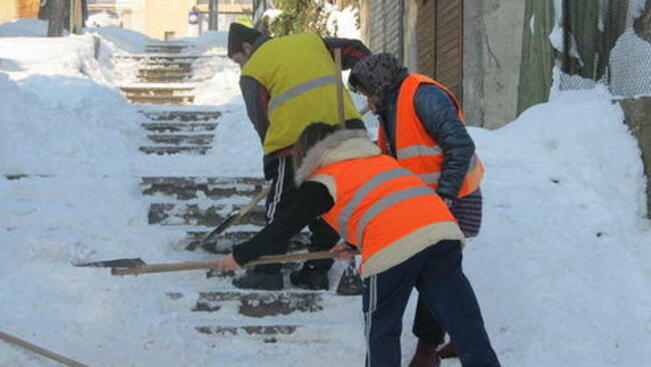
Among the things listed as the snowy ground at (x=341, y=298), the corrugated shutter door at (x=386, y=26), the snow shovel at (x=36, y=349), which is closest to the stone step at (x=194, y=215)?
the snowy ground at (x=341, y=298)

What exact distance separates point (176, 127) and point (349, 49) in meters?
4.53

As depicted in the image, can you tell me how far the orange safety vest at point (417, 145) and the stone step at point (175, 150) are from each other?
15.1 feet

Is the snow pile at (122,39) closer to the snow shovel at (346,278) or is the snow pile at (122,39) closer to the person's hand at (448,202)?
the snow shovel at (346,278)

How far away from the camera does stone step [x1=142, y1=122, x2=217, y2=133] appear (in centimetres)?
843

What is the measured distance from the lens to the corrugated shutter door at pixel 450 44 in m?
8.03

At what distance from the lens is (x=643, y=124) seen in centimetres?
466

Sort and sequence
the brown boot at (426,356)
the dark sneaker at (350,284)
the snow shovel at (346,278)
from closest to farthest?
the brown boot at (426,356) < the snow shovel at (346,278) < the dark sneaker at (350,284)

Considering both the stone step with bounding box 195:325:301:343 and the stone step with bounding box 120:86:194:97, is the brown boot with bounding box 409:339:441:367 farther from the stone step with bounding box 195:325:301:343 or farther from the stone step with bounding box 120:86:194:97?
the stone step with bounding box 120:86:194:97

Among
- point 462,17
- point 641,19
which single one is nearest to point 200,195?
point 641,19

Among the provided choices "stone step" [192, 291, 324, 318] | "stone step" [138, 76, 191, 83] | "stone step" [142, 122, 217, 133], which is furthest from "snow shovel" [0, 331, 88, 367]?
"stone step" [138, 76, 191, 83]

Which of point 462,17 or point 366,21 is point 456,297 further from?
point 366,21

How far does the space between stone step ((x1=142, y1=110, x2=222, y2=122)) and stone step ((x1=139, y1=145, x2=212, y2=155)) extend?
3.69ft

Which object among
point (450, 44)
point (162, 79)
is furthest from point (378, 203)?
point (162, 79)

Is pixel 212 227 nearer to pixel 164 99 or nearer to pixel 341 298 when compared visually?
pixel 341 298
